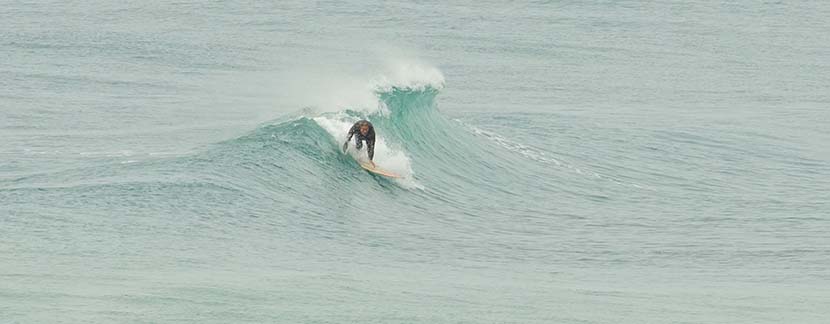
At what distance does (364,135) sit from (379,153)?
1.72m

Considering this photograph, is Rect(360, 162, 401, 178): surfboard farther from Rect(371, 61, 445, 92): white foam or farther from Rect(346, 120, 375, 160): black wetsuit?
Rect(371, 61, 445, 92): white foam

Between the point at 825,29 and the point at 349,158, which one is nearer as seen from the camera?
the point at 349,158

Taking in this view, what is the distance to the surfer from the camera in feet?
89.8

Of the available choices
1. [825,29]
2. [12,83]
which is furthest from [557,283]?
[825,29]

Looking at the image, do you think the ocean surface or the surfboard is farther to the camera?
the surfboard

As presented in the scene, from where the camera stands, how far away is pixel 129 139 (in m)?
32.5

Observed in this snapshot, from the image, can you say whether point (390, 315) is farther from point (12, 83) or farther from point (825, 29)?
point (825, 29)

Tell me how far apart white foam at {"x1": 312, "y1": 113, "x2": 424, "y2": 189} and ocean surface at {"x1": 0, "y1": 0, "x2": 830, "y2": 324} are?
A: 7 cm

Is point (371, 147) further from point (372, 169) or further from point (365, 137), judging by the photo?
point (372, 169)

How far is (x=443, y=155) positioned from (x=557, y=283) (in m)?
11.6

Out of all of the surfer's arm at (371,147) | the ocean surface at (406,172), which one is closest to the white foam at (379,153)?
the ocean surface at (406,172)

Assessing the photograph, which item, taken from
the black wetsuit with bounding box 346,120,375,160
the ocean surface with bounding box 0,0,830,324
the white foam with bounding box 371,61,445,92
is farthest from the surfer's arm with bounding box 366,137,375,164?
the white foam with bounding box 371,61,445,92

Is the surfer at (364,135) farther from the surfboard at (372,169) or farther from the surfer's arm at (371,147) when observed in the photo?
the surfboard at (372,169)

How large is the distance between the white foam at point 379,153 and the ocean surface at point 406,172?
7cm
